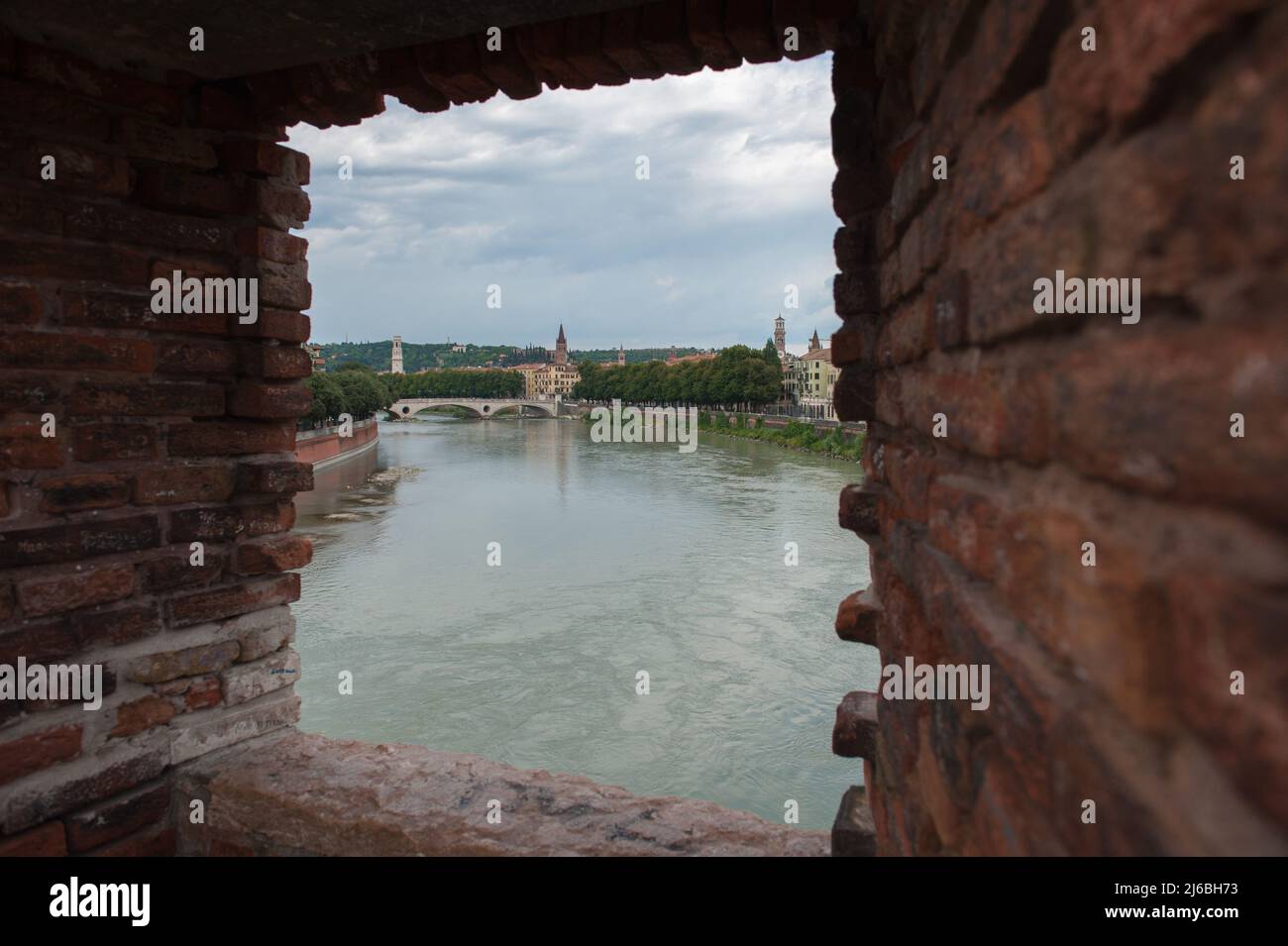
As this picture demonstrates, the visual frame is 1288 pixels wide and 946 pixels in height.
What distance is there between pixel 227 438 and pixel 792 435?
41078 mm

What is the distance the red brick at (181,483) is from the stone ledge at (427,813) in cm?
95

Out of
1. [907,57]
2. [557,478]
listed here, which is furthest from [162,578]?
[557,478]

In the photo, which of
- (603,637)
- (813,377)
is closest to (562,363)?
(813,377)

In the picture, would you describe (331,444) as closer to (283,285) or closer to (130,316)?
(283,285)

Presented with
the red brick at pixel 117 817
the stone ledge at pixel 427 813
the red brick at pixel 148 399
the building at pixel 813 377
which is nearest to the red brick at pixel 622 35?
the red brick at pixel 148 399

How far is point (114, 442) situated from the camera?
2.73m

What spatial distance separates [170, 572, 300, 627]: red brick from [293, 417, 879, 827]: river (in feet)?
18.6

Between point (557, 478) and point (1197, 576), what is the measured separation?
3217 cm

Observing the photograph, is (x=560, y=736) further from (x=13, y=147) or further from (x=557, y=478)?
(x=557, y=478)

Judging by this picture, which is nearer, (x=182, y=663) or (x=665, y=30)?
(x=665, y=30)
